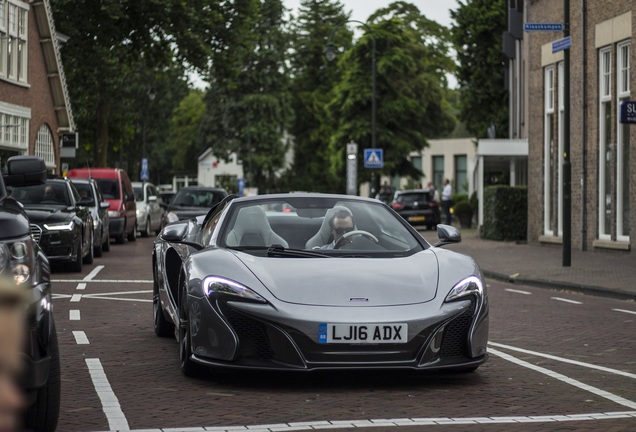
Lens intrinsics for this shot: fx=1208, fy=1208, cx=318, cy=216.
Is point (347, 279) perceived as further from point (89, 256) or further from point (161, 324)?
point (89, 256)

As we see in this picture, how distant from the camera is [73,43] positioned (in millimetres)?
41844

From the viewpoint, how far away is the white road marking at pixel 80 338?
10.1m

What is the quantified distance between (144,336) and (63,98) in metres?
33.7

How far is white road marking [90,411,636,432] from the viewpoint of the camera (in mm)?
6012

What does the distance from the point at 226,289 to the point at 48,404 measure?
2.03m

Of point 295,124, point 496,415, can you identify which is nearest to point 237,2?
point 496,415

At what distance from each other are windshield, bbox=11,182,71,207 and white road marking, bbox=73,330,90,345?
9946 mm

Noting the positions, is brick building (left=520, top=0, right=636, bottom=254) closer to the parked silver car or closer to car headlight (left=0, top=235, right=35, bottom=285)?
the parked silver car

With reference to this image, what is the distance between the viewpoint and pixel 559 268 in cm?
2206

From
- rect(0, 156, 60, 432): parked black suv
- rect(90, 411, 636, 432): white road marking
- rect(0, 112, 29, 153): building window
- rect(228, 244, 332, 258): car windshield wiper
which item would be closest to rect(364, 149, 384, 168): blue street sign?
rect(0, 112, 29, 153): building window

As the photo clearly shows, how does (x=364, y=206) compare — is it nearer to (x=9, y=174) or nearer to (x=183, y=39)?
(x=9, y=174)

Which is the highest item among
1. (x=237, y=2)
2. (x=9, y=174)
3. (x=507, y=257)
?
(x=237, y=2)

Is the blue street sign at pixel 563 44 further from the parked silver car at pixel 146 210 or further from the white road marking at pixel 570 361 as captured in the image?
the parked silver car at pixel 146 210

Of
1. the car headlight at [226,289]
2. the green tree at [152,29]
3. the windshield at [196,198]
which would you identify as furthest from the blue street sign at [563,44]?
the green tree at [152,29]
